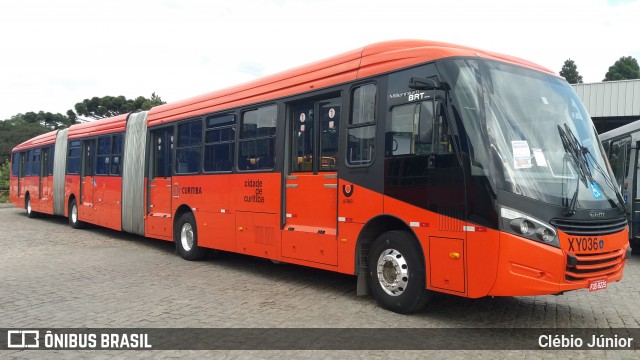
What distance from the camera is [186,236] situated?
11.0m

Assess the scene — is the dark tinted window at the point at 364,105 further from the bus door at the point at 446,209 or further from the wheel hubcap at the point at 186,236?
the wheel hubcap at the point at 186,236

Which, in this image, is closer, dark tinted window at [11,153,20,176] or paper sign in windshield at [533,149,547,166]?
paper sign in windshield at [533,149,547,166]

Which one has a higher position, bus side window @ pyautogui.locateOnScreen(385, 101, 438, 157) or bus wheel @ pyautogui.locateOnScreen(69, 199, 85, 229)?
bus side window @ pyautogui.locateOnScreen(385, 101, 438, 157)

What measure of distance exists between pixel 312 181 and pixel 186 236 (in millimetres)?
4563

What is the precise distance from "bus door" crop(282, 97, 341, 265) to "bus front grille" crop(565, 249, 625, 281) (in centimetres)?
301

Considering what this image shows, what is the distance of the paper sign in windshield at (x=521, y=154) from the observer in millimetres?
5398

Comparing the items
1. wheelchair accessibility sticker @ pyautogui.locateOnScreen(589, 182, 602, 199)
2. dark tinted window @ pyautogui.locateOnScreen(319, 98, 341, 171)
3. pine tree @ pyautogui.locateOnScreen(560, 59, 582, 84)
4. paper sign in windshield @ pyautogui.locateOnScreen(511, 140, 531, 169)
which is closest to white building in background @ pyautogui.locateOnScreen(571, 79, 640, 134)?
dark tinted window @ pyautogui.locateOnScreen(319, 98, 341, 171)

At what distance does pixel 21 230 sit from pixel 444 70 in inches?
625

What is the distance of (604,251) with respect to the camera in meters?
5.54

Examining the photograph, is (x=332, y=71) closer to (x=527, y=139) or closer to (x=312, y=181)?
(x=312, y=181)

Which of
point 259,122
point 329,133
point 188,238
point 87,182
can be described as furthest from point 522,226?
point 87,182

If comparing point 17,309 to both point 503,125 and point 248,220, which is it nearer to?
point 248,220

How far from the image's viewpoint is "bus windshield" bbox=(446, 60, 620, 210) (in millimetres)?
5348

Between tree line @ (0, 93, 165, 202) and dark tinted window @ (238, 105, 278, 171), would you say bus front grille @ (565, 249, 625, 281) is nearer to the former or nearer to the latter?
dark tinted window @ (238, 105, 278, 171)
